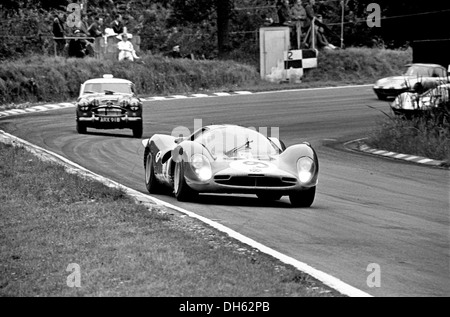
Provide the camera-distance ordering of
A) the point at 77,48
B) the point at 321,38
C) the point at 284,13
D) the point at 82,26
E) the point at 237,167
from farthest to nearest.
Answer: the point at 321,38 < the point at 284,13 < the point at 77,48 < the point at 82,26 < the point at 237,167

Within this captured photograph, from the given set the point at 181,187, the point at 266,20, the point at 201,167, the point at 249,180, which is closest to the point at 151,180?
the point at 181,187

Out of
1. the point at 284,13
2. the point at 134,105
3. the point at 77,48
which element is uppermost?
the point at 284,13

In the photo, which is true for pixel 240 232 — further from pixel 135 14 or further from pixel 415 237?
pixel 135 14

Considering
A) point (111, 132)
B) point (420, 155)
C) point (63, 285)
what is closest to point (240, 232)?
point (63, 285)

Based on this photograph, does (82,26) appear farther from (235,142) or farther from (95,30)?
(235,142)

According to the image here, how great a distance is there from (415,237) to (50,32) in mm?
32078

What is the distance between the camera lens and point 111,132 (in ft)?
90.9

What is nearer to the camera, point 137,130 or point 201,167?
point 201,167

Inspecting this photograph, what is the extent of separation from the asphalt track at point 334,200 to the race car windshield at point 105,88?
111 centimetres

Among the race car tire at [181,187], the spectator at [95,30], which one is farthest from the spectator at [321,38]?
the race car tire at [181,187]

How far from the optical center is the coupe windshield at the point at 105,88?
86.9 ft

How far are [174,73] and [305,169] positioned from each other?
27.7 m

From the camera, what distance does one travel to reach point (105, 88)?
2658 cm

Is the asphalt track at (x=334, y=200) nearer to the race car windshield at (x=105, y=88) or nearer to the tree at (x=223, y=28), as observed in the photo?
the race car windshield at (x=105, y=88)
